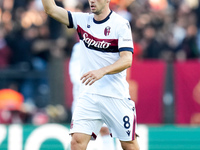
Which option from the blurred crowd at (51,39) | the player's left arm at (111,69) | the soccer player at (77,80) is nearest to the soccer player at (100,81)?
the player's left arm at (111,69)

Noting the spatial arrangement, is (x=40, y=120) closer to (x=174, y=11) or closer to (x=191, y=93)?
(x=191, y=93)

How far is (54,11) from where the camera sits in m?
6.70

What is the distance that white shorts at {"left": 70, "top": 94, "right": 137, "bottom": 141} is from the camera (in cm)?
680

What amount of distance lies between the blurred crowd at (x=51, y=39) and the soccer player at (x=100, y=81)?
497 cm

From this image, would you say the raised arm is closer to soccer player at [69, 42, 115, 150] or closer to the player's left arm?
the player's left arm

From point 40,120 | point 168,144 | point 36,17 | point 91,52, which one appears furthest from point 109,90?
point 36,17

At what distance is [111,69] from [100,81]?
472 millimetres

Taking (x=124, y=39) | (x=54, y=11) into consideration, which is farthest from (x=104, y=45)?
(x=54, y=11)

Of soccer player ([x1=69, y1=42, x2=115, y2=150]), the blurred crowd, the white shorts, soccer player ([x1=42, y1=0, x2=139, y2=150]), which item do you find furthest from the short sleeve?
the blurred crowd

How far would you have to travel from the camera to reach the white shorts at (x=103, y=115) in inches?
268

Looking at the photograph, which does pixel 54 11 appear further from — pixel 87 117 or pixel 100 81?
pixel 87 117

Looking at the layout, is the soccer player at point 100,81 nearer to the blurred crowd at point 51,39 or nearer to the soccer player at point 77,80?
the soccer player at point 77,80

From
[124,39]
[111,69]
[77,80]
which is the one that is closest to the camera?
[111,69]

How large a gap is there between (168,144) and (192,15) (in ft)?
14.3
